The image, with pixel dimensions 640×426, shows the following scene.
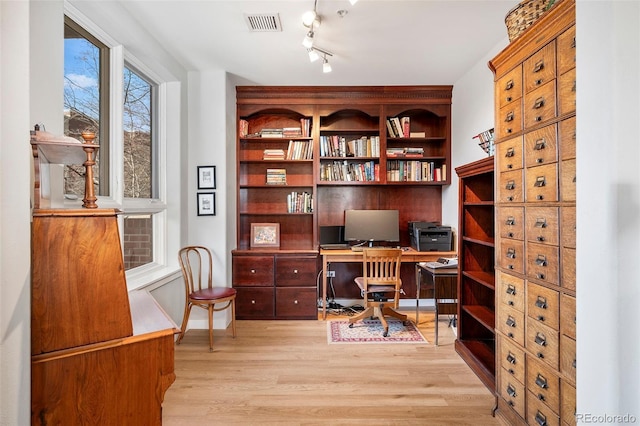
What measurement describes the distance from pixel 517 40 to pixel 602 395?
1653 mm

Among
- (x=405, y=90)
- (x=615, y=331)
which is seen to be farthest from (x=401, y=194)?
(x=615, y=331)

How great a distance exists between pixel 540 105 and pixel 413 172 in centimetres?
232

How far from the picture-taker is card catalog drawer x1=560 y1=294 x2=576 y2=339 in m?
1.36

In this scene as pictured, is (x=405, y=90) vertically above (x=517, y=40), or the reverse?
(x=405, y=90)

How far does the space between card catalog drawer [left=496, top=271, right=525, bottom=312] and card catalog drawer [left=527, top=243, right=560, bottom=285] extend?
0.39 feet

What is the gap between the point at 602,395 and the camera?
1045 mm

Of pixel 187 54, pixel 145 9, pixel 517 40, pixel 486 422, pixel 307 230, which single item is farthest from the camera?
pixel 307 230

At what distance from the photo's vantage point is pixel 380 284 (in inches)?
124

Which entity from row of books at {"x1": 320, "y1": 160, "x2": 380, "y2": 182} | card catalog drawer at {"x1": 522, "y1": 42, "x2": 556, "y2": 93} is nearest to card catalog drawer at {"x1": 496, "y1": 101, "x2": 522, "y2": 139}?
card catalog drawer at {"x1": 522, "y1": 42, "x2": 556, "y2": 93}

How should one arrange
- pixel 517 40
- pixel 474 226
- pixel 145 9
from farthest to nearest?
1. pixel 474 226
2. pixel 145 9
3. pixel 517 40

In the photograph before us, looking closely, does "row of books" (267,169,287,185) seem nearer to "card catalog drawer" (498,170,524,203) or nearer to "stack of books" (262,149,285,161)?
"stack of books" (262,149,285,161)

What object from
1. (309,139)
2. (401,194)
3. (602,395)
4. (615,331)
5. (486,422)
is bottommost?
(486,422)

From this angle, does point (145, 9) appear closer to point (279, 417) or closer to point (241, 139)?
point (241, 139)

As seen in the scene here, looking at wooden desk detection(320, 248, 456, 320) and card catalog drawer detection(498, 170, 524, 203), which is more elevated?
card catalog drawer detection(498, 170, 524, 203)
